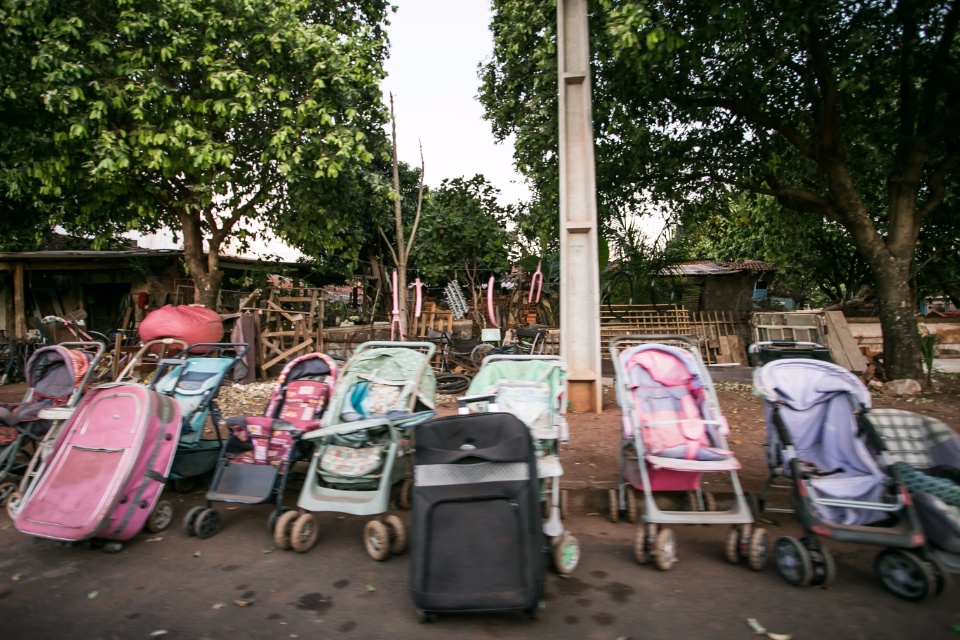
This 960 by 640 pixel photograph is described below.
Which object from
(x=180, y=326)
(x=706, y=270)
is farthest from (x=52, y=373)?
(x=706, y=270)

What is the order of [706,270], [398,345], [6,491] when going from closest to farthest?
1. [6,491]
2. [398,345]
3. [706,270]

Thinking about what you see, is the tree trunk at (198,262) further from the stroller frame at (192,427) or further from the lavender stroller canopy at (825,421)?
the lavender stroller canopy at (825,421)

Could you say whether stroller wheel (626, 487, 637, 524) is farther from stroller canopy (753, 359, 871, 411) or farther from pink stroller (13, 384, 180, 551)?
pink stroller (13, 384, 180, 551)

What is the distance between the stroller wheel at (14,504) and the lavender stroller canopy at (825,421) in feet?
16.4

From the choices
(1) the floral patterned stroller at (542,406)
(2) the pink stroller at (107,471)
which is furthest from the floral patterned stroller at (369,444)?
(2) the pink stroller at (107,471)

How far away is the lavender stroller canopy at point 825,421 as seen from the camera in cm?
357

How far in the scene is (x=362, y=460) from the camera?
4.16 metres

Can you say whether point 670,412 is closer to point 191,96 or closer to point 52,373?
point 52,373

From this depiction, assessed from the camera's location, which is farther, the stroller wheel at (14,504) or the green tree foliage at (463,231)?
the green tree foliage at (463,231)

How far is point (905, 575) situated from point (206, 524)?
4407 mm

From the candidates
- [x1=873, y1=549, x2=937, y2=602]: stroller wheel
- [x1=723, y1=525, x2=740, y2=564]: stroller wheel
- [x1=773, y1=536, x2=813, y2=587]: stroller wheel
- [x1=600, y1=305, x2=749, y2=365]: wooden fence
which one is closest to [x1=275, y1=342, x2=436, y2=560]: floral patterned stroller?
[x1=723, y1=525, x2=740, y2=564]: stroller wheel

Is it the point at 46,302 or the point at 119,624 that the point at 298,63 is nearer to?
the point at 119,624

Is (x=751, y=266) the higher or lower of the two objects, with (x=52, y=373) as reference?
higher

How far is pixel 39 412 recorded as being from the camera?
4629 millimetres
